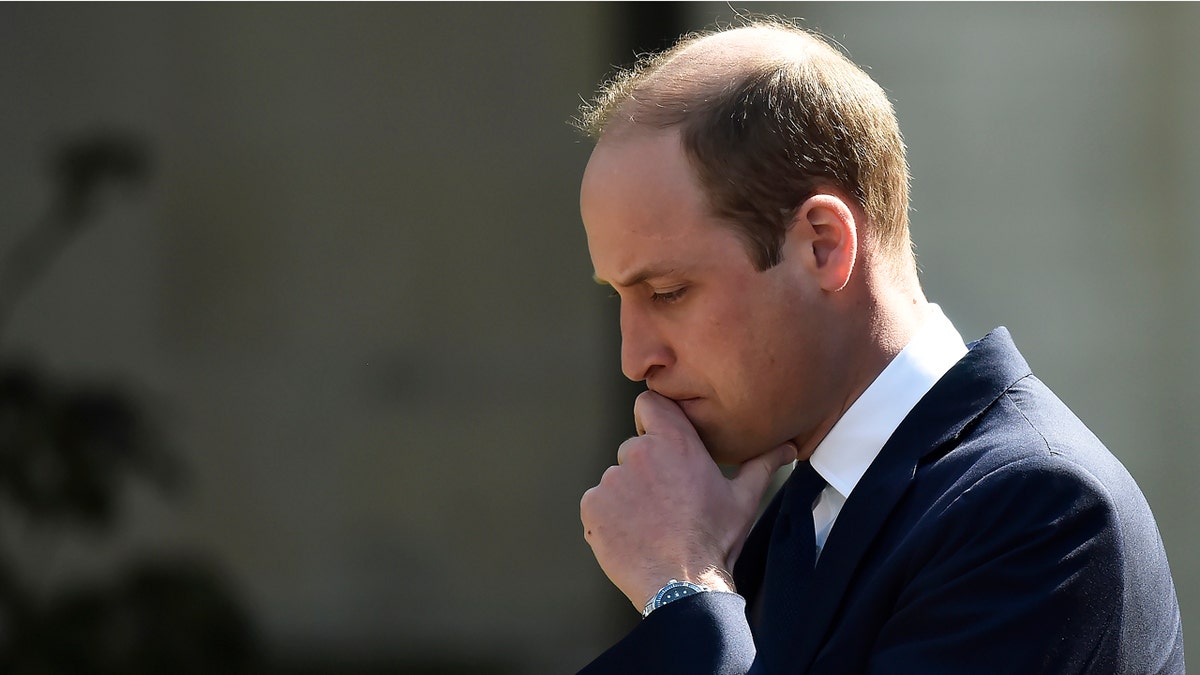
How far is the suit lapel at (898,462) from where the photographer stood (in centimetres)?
155

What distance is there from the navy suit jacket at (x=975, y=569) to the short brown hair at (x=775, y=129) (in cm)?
28

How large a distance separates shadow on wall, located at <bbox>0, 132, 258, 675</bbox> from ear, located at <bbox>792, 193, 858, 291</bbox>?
2.90 m

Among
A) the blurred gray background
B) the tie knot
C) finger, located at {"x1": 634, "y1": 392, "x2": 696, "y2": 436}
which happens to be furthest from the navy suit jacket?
the blurred gray background

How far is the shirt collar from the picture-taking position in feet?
5.51

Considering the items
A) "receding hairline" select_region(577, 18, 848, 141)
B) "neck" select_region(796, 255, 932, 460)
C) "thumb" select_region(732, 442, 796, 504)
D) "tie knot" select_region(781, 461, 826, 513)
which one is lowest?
"tie knot" select_region(781, 461, 826, 513)

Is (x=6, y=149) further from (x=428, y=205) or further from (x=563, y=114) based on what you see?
(x=563, y=114)

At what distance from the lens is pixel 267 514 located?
4137 mm

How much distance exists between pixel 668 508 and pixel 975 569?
414mm

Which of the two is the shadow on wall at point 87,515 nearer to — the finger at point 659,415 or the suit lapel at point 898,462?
the finger at point 659,415

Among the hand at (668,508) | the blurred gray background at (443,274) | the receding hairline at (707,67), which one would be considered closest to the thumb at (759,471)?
the hand at (668,508)

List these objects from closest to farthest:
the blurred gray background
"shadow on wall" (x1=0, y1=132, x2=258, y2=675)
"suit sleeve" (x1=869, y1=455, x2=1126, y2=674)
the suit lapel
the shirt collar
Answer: "suit sleeve" (x1=869, y1=455, x2=1126, y2=674) < the suit lapel < the shirt collar < "shadow on wall" (x1=0, y1=132, x2=258, y2=675) < the blurred gray background

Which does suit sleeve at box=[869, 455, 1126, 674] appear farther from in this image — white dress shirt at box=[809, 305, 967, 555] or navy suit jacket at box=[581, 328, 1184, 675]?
white dress shirt at box=[809, 305, 967, 555]

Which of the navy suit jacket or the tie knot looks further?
the tie knot

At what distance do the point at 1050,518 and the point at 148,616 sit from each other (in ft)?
10.7
